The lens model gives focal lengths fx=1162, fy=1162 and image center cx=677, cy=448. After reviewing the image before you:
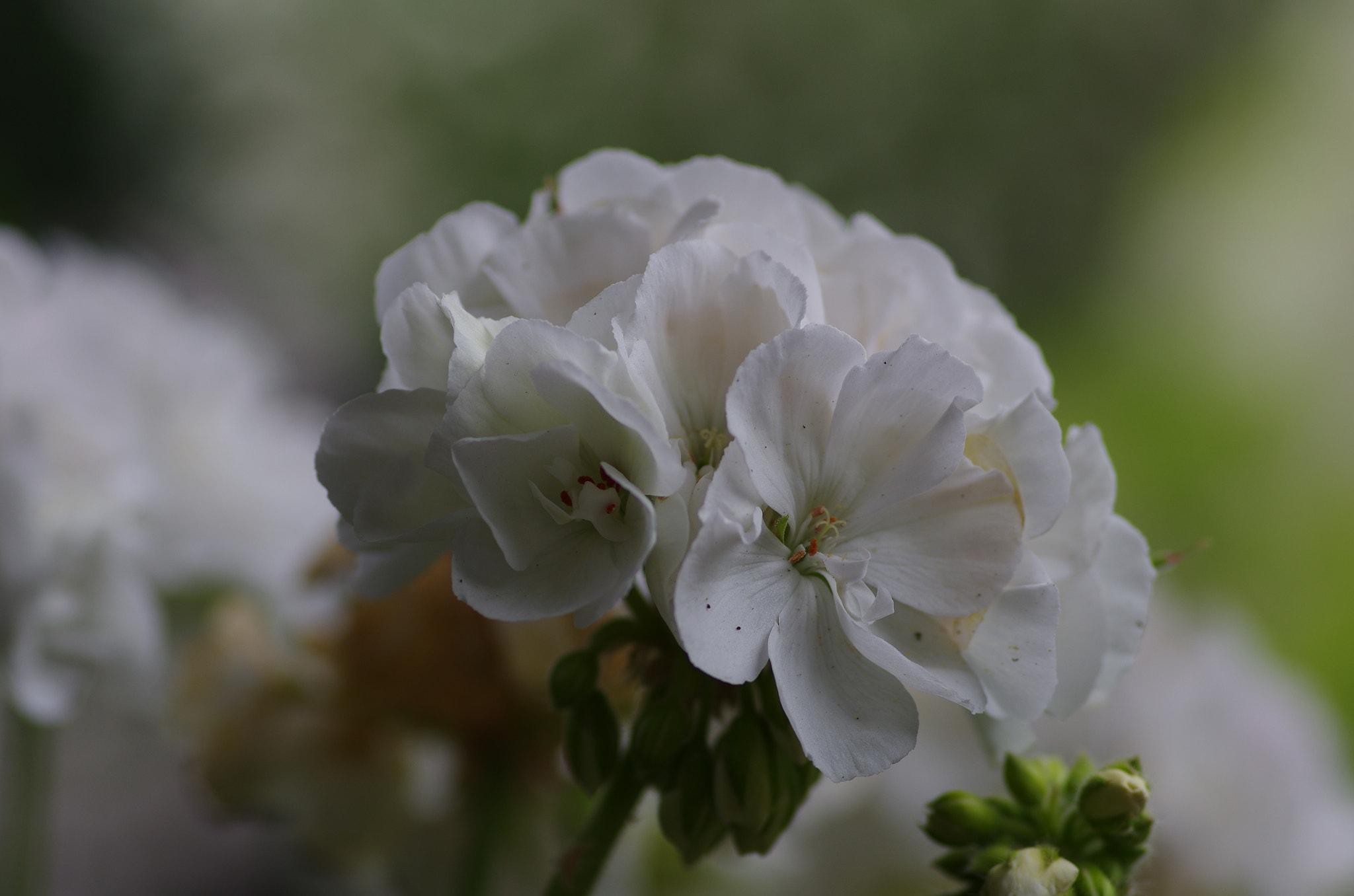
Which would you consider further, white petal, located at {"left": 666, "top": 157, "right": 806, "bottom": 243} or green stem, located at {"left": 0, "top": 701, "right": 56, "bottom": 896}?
green stem, located at {"left": 0, "top": 701, "right": 56, "bottom": 896}

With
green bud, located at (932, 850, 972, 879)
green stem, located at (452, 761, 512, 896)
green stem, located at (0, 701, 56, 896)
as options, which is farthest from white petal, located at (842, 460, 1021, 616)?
green stem, located at (0, 701, 56, 896)

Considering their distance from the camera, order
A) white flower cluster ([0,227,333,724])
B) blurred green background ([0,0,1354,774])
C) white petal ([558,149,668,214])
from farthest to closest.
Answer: blurred green background ([0,0,1354,774]) < white flower cluster ([0,227,333,724]) < white petal ([558,149,668,214])

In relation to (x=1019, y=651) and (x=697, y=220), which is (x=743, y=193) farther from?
(x=1019, y=651)

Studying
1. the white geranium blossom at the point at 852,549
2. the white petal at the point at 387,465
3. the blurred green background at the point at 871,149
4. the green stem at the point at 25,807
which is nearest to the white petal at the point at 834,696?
the white geranium blossom at the point at 852,549

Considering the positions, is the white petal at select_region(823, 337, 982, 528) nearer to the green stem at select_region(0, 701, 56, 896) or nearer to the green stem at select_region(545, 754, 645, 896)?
the green stem at select_region(545, 754, 645, 896)

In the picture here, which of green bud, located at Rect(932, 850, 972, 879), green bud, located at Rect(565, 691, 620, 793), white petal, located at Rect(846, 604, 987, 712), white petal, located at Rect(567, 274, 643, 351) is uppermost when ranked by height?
white petal, located at Rect(567, 274, 643, 351)

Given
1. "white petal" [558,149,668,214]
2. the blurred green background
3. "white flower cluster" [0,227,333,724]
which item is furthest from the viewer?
the blurred green background

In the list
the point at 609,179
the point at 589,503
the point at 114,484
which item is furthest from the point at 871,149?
the point at 589,503
